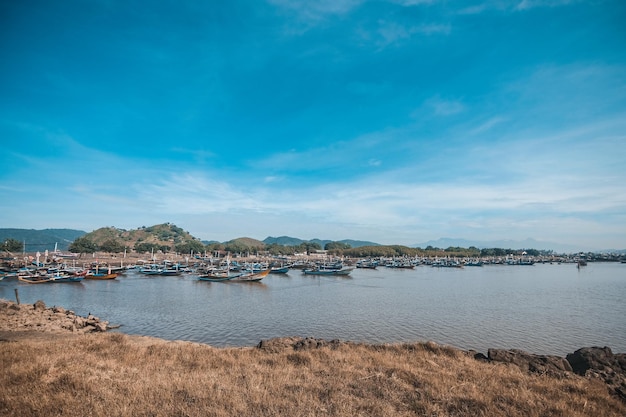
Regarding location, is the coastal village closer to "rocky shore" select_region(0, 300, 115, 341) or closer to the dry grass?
"rocky shore" select_region(0, 300, 115, 341)

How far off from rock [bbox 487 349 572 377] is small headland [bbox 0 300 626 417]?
0.12 ft

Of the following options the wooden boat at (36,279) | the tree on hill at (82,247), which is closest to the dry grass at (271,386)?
the wooden boat at (36,279)

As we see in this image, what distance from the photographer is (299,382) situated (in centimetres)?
915

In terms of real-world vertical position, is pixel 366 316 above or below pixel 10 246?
below

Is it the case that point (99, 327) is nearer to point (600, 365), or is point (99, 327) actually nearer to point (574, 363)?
point (574, 363)

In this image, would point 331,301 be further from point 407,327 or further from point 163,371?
point 163,371

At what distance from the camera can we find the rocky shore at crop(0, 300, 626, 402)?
11.0 meters

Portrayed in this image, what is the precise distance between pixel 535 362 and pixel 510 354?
859mm

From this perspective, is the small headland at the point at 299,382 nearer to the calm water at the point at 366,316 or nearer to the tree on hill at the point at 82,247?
the calm water at the point at 366,316

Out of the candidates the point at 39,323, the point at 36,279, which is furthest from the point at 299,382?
the point at 36,279

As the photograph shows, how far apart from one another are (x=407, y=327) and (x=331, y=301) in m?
15.1

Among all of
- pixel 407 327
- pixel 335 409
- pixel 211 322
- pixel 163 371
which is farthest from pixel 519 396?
pixel 211 322

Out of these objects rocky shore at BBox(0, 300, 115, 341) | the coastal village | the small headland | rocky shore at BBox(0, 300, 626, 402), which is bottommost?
the coastal village

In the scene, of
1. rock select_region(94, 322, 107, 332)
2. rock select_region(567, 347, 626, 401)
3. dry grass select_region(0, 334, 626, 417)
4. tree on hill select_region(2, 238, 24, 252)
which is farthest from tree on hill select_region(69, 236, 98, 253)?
rock select_region(567, 347, 626, 401)
